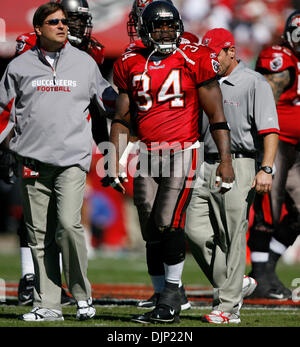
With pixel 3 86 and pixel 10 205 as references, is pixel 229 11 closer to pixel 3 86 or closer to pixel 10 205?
pixel 10 205

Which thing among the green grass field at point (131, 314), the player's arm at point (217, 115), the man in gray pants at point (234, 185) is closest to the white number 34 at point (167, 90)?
the player's arm at point (217, 115)

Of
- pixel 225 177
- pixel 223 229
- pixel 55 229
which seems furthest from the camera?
pixel 223 229

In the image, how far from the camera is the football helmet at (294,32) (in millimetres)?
6957

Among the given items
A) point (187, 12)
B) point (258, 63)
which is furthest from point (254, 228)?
point (187, 12)

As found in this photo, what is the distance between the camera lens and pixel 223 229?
5.40m

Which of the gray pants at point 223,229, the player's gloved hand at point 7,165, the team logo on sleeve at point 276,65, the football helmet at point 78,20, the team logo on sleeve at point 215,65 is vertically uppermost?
the football helmet at point 78,20

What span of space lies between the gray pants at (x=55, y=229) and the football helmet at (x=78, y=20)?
1.31 m

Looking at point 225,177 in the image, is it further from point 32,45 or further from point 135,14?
point 32,45

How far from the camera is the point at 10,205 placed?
16.5 meters

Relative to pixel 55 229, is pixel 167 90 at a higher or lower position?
higher

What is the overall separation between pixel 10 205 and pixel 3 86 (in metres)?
11.6

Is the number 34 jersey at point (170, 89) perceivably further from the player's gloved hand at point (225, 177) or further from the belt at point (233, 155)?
the belt at point (233, 155)

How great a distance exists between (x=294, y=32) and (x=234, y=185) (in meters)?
2.17

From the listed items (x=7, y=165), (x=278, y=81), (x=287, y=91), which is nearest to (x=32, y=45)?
(x=7, y=165)
